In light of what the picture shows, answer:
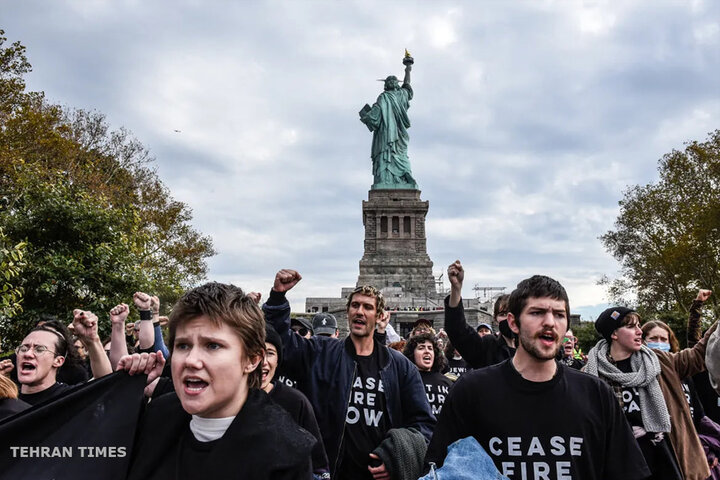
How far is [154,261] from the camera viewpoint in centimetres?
2258

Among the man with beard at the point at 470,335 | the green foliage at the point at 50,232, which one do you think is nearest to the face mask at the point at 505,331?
the man with beard at the point at 470,335

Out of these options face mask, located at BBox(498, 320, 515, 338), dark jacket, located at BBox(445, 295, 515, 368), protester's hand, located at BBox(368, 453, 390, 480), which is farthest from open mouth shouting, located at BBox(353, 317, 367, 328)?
face mask, located at BBox(498, 320, 515, 338)

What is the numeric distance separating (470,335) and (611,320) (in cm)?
117

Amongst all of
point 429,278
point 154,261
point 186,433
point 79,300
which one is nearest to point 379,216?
point 429,278

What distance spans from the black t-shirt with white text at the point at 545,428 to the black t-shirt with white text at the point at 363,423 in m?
1.32

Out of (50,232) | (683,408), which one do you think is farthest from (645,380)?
(50,232)

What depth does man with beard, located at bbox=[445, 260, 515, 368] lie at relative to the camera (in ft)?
13.6

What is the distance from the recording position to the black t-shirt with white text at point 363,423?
416 centimetres

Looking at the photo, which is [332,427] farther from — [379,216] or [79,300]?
[379,216]

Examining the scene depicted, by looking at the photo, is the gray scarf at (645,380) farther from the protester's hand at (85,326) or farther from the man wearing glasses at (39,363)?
the man wearing glasses at (39,363)

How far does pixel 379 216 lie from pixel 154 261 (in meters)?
23.2

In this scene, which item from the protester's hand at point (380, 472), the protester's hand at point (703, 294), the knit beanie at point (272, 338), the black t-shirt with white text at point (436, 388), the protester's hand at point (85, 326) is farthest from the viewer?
the black t-shirt with white text at point (436, 388)

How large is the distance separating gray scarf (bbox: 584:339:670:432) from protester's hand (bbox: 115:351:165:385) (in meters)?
3.20

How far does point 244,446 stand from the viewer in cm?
222
